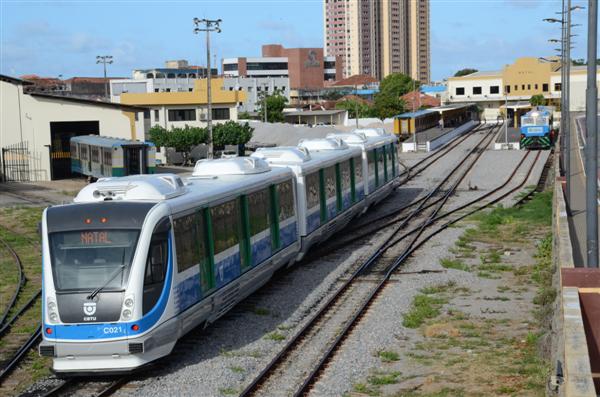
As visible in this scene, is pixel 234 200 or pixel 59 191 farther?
pixel 59 191

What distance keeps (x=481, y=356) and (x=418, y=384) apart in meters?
1.77

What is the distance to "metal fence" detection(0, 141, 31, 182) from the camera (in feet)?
169

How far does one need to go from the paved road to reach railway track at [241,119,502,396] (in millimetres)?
4293

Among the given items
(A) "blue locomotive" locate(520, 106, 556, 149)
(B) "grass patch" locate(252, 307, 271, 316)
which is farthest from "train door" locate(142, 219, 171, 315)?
(A) "blue locomotive" locate(520, 106, 556, 149)

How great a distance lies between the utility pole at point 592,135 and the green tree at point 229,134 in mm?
46419

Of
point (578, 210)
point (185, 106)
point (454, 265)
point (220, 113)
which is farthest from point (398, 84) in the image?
point (454, 265)

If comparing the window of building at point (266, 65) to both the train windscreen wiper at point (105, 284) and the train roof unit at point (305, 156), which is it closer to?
the train roof unit at point (305, 156)

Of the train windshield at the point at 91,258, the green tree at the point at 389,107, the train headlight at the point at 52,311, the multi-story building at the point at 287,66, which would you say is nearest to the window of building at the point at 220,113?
the green tree at the point at 389,107

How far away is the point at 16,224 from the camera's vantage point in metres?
32.9

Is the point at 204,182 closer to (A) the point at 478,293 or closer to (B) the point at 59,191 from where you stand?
(A) the point at 478,293

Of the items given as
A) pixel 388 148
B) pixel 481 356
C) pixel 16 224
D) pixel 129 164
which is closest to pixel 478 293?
pixel 481 356

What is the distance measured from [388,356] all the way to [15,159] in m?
42.6

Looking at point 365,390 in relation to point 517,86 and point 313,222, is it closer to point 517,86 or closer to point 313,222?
point 313,222

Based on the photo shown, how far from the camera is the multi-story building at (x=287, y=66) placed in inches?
7160
